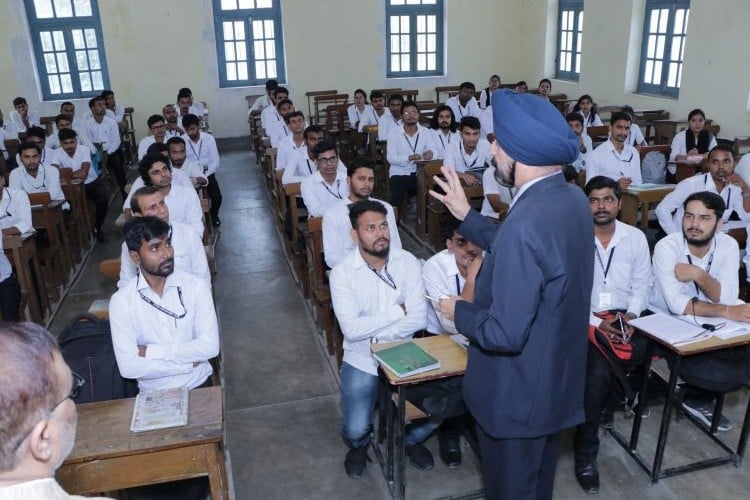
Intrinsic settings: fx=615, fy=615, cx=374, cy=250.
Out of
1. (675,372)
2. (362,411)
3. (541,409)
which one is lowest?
(362,411)

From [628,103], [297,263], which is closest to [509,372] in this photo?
[297,263]

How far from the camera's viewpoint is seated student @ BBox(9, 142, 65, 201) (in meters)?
5.42

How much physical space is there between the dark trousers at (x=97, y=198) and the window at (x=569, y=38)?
8080mm

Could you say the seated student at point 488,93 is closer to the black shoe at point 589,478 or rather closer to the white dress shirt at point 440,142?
the white dress shirt at point 440,142

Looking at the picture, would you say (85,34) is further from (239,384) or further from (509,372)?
(509,372)

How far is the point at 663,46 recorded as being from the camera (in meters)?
8.83

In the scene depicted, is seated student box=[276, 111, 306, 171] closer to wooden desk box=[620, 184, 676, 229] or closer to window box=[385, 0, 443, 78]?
wooden desk box=[620, 184, 676, 229]

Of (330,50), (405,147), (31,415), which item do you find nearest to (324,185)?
(405,147)

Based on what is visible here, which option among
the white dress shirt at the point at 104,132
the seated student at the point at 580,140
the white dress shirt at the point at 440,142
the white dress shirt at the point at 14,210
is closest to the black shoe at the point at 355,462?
the white dress shirt at the point at 14,210

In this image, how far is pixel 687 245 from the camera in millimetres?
3139

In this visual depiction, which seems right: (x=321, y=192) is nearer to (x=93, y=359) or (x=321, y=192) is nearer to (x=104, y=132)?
(x=93, y=359)

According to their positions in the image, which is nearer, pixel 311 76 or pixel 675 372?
pixel 675 372

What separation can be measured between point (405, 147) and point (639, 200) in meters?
2.64

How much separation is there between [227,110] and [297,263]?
7.55 metres
